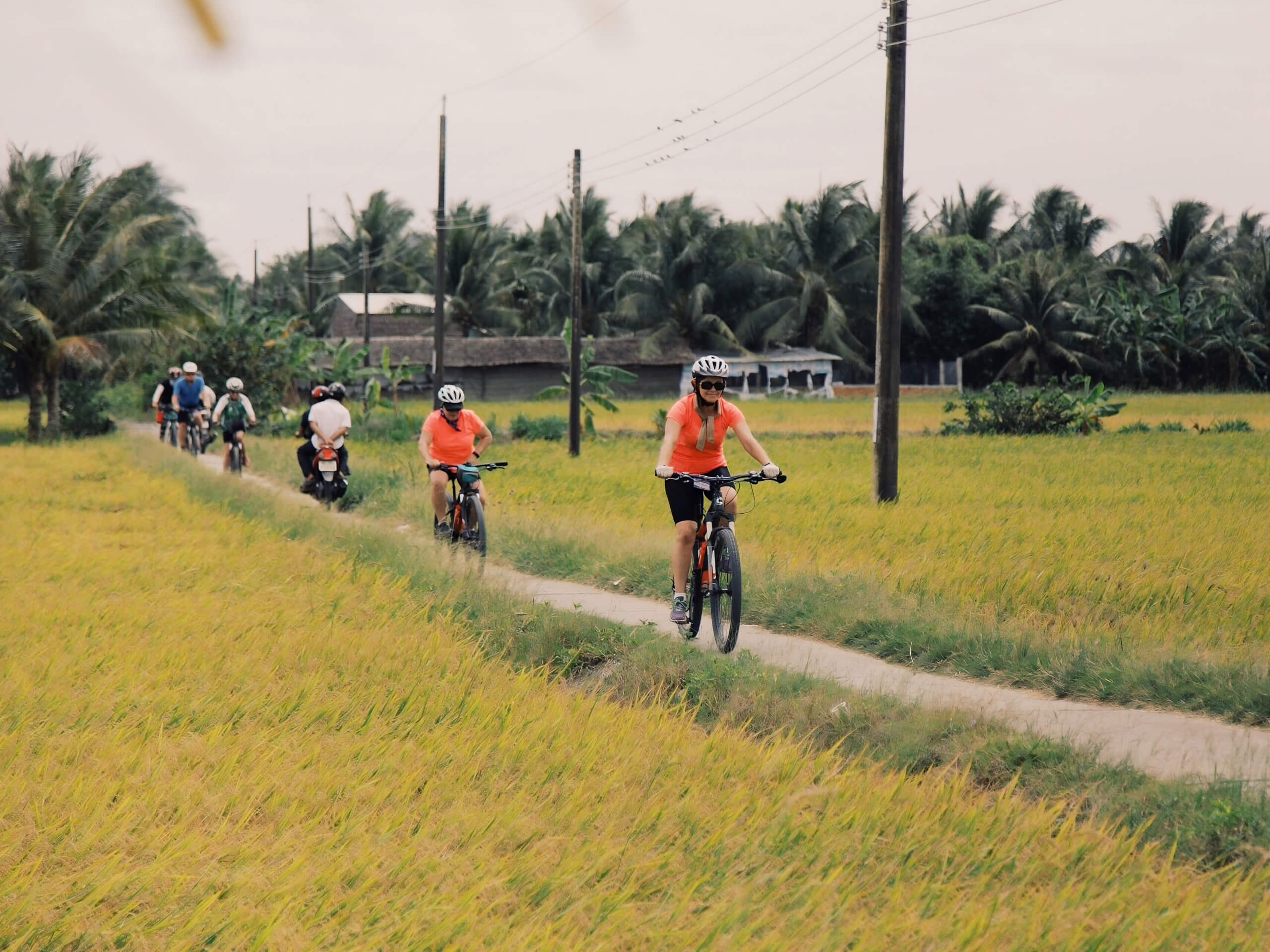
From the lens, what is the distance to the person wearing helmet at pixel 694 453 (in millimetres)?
8523

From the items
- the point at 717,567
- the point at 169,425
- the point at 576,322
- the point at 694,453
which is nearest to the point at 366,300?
the point at 169,425

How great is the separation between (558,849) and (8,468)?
20455mm

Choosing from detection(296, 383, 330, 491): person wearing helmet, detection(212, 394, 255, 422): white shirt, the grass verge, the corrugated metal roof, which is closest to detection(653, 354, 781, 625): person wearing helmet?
the grass verge

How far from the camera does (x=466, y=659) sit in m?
7.71

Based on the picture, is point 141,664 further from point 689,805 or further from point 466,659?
point 689,805

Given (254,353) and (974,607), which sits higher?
(254,353)

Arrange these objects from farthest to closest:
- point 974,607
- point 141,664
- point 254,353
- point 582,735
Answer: point 254,353 → point 974,607 → point 141,664 → point 582,735

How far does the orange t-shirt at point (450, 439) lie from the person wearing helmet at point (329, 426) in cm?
317

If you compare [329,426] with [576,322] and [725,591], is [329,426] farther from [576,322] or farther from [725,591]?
[576,322]

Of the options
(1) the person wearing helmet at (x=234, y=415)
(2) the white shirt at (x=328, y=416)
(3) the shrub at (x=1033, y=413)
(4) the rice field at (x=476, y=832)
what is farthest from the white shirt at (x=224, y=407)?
(3) the shrub at (x=1033, y=413)

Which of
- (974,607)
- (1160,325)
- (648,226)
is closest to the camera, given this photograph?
(974,607)

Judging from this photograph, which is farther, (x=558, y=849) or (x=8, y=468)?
(x=8, y=468)

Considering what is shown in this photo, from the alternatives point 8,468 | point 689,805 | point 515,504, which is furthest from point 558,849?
point 8,468

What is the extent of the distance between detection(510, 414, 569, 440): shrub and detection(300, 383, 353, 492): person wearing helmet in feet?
54.6
